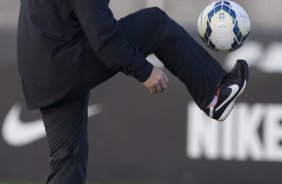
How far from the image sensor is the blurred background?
21.4 feet

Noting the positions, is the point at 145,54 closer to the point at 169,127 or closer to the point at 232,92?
the point at 232,92

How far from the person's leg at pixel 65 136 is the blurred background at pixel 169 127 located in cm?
214

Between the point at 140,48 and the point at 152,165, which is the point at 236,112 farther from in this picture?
the point at 140,48

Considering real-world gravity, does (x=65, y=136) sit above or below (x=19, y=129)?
above

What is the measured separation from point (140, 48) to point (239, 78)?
54cm

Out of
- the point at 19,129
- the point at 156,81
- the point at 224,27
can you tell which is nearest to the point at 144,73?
the point at 156,81

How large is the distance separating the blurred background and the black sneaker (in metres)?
2.13

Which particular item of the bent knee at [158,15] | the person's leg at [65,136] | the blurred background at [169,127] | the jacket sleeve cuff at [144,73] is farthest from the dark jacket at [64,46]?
the blurred background at [169,127]

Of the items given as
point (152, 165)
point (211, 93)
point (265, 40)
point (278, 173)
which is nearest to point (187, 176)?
point (152, 165)

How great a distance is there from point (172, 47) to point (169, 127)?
2.43 m

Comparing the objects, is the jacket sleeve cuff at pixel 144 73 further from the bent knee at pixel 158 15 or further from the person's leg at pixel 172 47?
the bent knee at pixel 158 15

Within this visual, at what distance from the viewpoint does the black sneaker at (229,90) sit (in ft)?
14.2

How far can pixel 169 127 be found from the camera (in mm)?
6656

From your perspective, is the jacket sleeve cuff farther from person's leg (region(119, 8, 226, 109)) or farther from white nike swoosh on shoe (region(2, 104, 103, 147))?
white nike swoosh on shoe (region(2, 104, 103, 147))
